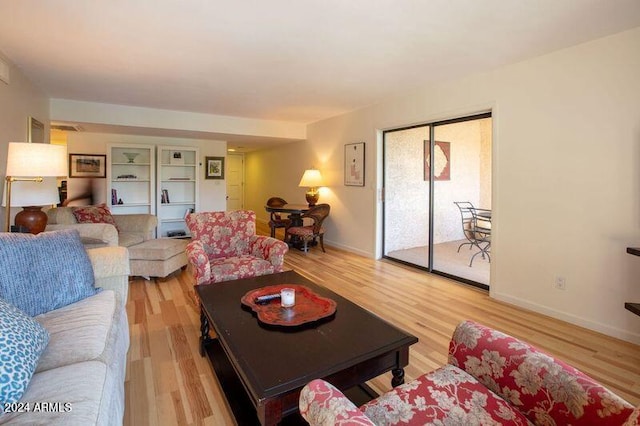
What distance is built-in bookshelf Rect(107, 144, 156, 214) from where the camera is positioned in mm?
5980

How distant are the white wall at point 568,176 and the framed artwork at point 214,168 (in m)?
4.76

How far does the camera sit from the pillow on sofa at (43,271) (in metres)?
1.57

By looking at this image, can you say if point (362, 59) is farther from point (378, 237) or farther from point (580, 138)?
point (378, 237)

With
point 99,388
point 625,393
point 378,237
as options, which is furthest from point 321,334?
point 378,237

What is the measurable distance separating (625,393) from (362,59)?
10.1 ft

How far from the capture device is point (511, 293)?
3.23 m

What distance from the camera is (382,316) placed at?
2.92m

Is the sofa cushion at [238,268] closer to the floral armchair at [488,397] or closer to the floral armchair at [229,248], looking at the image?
the floral armchair at [229,248]

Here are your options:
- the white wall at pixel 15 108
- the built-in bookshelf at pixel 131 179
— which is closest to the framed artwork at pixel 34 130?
the white wall at pixel 15 108

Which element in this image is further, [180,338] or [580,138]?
[580,138]

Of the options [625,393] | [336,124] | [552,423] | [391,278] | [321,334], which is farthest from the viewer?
[336,124]

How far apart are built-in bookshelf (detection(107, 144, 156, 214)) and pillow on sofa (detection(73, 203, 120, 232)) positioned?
1.87 m

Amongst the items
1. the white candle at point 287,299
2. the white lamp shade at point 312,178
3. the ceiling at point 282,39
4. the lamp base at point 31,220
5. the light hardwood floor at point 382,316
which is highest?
the ceiling at point 282,39

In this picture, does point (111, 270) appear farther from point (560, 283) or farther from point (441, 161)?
point (441, 161)
